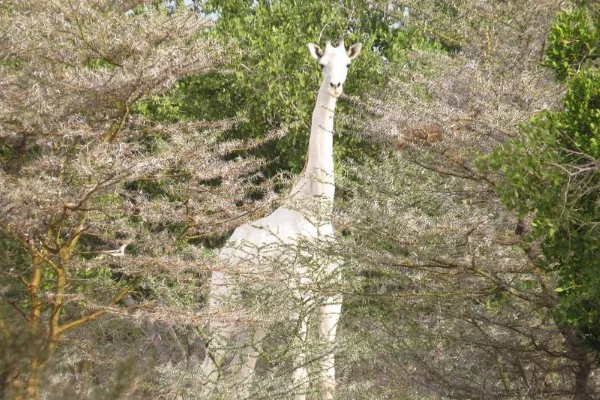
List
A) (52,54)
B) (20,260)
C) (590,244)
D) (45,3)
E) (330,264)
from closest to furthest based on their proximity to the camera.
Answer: (590,244)
(330,264)
(52,54)
(45,3)
(20,260)

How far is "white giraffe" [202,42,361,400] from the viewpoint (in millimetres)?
9016

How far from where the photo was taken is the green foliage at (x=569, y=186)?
6.09m

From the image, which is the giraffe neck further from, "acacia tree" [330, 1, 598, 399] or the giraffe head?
"acacia tree" [330, 1, 598, 399]

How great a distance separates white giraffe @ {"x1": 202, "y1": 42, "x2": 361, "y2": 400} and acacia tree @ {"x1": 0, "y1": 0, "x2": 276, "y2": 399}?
1.05 feet

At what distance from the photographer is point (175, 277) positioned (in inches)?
382

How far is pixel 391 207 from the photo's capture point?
862 cm

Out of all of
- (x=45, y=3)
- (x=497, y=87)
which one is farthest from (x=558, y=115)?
(x=45, y=3)

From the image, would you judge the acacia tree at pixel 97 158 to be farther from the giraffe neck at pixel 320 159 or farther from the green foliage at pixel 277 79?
the green foliage at pixel 277 79

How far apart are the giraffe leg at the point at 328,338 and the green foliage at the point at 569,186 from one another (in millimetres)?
2708

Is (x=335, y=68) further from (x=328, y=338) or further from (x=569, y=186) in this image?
(x=569, y=186)

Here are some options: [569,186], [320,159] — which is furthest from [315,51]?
[569,186]

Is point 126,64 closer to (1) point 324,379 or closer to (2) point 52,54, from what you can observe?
(2) point 52,54

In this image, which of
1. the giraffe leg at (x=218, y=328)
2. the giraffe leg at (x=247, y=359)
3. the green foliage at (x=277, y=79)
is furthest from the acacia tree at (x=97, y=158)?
the green foliage at (x=277, y=79)

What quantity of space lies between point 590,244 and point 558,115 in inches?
31.8
